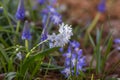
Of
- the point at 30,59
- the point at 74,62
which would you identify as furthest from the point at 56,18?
the point at 30,59

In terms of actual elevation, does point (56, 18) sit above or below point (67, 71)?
above

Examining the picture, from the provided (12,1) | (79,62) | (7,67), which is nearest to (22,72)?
(7,67)

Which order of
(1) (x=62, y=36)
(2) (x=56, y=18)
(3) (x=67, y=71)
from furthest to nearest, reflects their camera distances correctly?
(2) (x=56, y=18) < (3) (x=67, y=71) < (1) (x=62, y=36)

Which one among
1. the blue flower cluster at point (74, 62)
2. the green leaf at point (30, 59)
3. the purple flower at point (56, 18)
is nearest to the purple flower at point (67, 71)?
the blue flower cluster at point (74, 62)

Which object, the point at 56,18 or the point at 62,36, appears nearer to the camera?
the point at 62,36

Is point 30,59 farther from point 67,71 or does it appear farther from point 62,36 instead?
point 67,71

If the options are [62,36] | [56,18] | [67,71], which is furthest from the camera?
[56,18]

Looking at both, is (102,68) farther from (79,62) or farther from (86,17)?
(86,17)

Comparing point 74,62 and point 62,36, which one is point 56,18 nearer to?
point 74,62

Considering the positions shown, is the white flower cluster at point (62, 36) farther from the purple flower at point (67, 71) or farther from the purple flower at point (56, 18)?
the purple flower at point (56, 18)

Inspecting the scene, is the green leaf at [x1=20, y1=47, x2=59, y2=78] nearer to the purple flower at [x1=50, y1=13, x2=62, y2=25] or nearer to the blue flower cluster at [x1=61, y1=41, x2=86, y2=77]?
the blue flower cluster at [x1=61, y1=41, x2=86, y2=77]

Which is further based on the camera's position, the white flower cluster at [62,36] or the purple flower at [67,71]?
the purple flower at [67,71]

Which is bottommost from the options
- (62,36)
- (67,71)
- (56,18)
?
(67,71)
